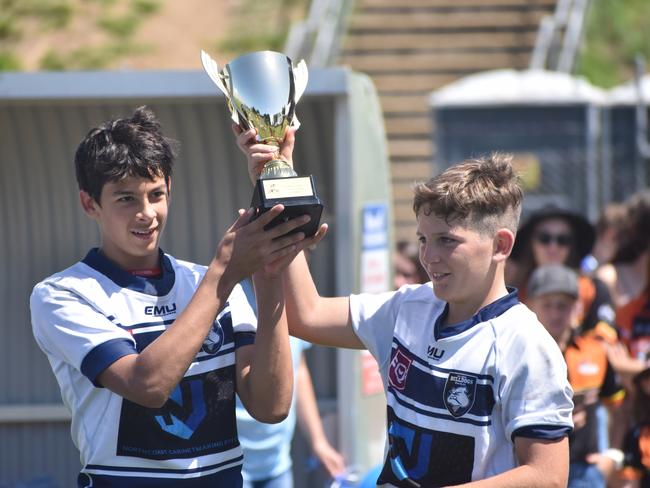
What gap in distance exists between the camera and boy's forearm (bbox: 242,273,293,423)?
2.90 meters

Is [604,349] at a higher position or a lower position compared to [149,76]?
lower

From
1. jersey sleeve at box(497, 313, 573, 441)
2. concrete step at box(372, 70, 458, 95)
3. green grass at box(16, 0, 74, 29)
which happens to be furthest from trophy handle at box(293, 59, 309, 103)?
concrete step at box(372, 70, 458, 95)

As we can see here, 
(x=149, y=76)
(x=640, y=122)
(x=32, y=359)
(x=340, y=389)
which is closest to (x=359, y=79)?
(x=149, y=76)

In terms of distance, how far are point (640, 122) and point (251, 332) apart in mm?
8585

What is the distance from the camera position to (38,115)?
601 centimetres

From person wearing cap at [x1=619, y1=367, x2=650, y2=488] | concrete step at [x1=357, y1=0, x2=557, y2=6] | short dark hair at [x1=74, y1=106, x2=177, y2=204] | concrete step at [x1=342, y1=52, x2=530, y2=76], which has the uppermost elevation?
concrete step at [x1=357, y1=0, x2=557, y2=6]

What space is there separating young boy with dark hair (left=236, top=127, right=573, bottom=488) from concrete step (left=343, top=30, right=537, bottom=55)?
1167 centimetres

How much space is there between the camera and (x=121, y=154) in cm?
294

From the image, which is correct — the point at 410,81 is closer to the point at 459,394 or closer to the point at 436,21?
the point at 436,21

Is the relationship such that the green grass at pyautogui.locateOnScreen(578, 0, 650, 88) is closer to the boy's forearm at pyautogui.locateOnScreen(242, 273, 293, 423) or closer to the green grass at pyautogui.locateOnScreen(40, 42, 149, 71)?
the green grass at pyautogui.locateOnScreen(40, 42, 149, 71)

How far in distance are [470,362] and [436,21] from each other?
40.5ft

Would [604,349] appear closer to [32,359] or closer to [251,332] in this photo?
[251,332]

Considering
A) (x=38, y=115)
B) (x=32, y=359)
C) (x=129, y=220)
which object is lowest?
(x=32, y=359)

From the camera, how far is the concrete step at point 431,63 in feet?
47.0
